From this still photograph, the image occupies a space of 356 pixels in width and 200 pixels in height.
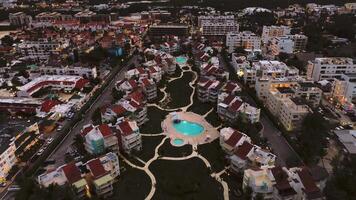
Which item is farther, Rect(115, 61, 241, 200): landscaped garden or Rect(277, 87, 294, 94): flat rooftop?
Rect(277, 87, 294, 94): flat rooftop

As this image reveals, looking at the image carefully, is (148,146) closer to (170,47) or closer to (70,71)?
(70,71)

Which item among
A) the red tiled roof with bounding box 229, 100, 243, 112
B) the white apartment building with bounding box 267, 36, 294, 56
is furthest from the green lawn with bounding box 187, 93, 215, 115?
the white apartment building with bounding box 267, 36, 294, 56

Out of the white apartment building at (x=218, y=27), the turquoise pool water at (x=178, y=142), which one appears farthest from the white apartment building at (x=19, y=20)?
the turquoise pool water at (x=178, y=142)

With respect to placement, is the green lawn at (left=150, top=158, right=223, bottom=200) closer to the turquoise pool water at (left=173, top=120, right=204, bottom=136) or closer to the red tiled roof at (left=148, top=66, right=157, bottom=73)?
the turquoise pool water at (left=173, top=120, right=204, bottom=136)

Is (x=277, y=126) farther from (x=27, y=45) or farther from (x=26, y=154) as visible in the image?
(x=27, y=45)

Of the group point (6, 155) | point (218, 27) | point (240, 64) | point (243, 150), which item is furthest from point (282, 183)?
point (218, 27)

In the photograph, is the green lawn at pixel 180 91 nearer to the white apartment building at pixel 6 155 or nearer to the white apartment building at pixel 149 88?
the white apartment building at pixel 149 88

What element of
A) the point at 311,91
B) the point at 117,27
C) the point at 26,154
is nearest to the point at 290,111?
the point at 311,91
